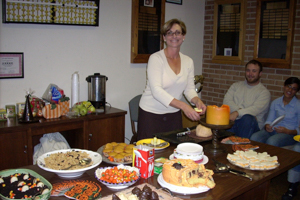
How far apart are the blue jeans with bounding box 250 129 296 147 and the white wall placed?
1602mm

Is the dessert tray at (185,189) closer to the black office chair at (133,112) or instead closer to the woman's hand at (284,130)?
the woman's hand at (284,130)

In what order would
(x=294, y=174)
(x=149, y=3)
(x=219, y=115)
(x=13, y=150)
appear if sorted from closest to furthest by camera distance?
(x=219, y=115)
(x=13, y=150)
(x=294, y=174)
(x=149, y=3)

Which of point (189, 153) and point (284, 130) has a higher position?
point (189, 153)

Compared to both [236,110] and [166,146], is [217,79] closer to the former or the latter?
[236,110]

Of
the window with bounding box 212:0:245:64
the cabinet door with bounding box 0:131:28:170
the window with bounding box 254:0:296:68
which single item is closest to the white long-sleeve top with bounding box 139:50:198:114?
the cabinet door with bounding box 0:131:28:170

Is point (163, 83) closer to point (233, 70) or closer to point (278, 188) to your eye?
point (278, 188)

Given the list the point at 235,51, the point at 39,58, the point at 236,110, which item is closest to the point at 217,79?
the point at 235,51

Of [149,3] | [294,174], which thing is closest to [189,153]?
[294,174]

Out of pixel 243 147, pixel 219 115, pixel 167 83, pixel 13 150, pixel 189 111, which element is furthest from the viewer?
pixel 13 150

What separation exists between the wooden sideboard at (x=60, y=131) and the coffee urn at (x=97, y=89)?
119 mm

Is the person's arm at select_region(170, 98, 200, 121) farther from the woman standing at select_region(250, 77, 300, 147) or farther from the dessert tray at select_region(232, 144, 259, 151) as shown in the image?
the woman standing at select_region(250, 77, 300, 147)

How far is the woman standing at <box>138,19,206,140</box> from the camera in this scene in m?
2.40

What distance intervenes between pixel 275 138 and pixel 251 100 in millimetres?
625

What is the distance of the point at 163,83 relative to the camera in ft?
8.20
